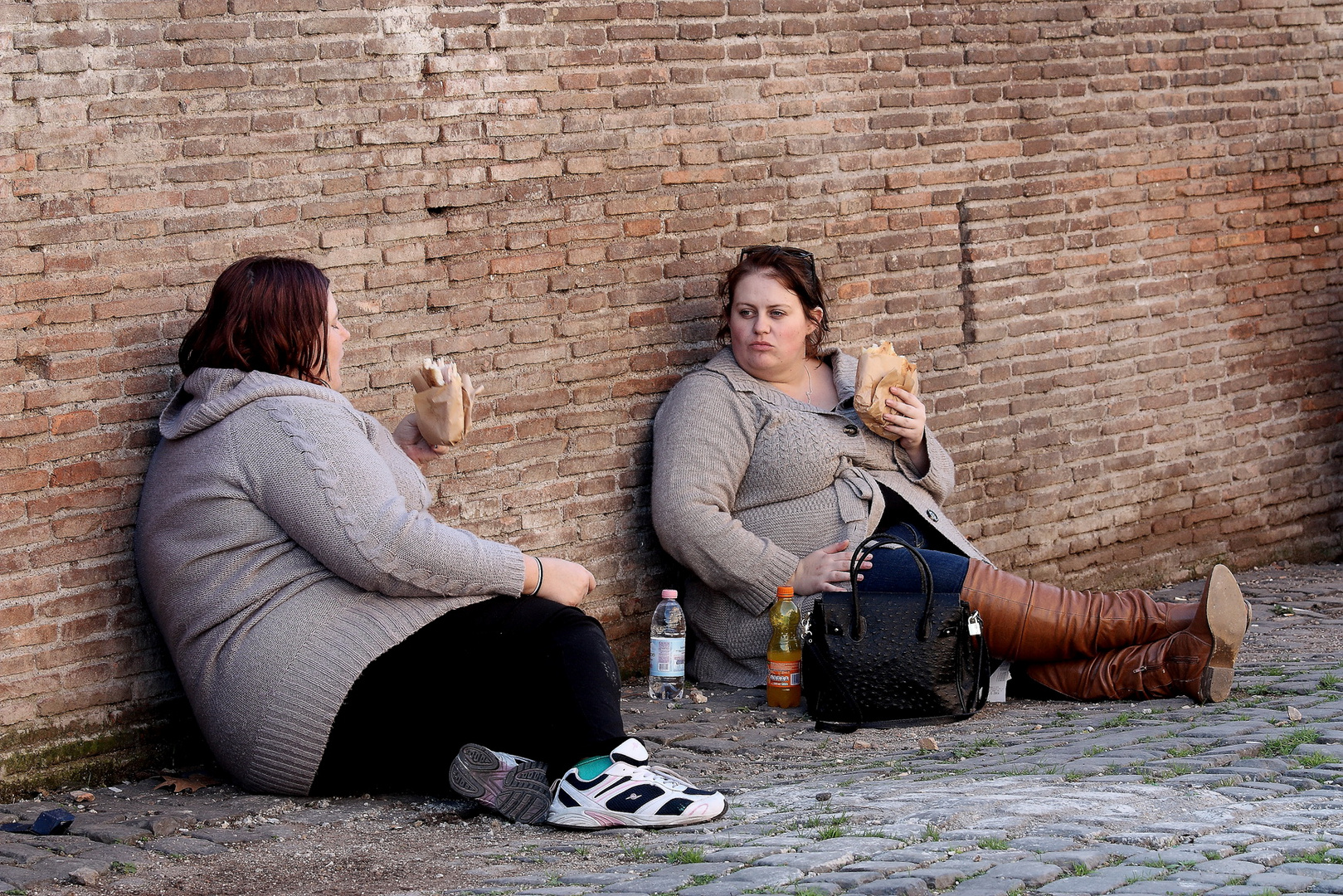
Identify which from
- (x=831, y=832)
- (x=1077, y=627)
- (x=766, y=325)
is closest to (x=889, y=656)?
(x=1077, y=627)

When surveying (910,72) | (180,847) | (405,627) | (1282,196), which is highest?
(910,72)

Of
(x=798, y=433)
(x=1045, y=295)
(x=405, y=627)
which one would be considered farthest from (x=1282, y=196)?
(x=405, y=627)

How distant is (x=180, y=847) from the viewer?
3.98 metres

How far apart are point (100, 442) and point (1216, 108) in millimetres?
6001

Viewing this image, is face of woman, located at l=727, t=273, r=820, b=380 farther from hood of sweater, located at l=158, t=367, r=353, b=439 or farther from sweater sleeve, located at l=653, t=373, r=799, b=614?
hood of sweater, located at l=158, t=367, r=353, b=439

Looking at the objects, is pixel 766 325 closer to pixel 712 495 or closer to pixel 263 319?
pixel 712 495

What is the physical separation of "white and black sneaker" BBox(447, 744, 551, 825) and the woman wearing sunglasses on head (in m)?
1.63

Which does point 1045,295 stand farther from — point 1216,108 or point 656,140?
point 656,140

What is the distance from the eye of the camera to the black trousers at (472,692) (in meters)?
4.26

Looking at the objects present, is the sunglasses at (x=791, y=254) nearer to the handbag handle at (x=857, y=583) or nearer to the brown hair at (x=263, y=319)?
the handbag handle at (x=857, y=583)

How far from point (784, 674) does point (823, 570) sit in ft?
1.30

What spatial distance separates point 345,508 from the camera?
4215 millimetres

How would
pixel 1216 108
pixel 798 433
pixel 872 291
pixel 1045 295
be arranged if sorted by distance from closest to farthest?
pixel 798 433 < pixel 872 291 < pixel 1045 295 < pixel 1216 108

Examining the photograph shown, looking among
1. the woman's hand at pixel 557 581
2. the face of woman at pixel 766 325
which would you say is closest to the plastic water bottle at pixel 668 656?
the face of woman at pixel 766 325
